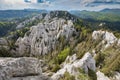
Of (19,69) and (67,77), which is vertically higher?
(19,69)

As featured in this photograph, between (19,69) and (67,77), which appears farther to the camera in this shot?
(67,77)

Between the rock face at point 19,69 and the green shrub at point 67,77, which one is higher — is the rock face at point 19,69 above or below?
above

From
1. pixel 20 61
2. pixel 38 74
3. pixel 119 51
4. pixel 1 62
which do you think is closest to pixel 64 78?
pixel 38 74

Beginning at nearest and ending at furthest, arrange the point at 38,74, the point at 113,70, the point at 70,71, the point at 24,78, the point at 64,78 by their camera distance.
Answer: the point at 24,78
the point at 38,74
the point at 64,78
the point at 70,71
the point at 113,70

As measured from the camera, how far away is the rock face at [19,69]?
38938mm

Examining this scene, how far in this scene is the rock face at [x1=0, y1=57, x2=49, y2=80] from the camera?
38938 mm

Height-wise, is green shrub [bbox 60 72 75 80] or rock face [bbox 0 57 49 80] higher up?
rock face [bbox 0 57 49 80]

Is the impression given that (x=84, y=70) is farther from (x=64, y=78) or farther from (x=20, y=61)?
(x=20, y=61)

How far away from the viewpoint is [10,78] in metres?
39.8

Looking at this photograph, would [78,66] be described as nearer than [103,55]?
Yes

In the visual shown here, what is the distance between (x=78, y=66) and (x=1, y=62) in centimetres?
2743

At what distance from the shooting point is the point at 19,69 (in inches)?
1650

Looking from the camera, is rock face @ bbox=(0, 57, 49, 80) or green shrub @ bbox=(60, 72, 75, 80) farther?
green shrub @ bbox=(60, 72, 75, 80)

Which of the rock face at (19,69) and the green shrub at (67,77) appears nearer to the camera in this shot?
the rock face at (19,69)
